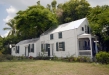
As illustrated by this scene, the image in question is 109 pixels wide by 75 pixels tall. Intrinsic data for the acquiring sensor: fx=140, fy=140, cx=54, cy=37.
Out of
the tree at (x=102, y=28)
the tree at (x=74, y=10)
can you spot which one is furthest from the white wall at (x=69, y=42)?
the tree at (x=74, y=10)

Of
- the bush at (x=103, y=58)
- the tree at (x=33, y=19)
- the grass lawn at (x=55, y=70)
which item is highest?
the tree at (x=33, y=19)

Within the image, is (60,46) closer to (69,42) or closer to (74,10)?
(69,42)

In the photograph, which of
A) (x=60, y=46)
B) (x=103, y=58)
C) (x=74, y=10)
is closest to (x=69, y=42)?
(x=60, y=46)

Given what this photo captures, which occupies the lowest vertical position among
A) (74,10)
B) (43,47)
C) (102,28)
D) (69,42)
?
(43,47)

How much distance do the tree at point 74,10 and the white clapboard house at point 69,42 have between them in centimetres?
753

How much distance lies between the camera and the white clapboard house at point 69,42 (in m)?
21.4

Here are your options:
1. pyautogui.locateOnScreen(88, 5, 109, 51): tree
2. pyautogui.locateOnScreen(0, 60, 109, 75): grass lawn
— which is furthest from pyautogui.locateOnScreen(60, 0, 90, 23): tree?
pyautogui.locateOnScreen(0, 60, 109, 75): grass lawn

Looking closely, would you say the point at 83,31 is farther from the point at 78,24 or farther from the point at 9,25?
A: the point at 9,25

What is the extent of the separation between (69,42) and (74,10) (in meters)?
13.0

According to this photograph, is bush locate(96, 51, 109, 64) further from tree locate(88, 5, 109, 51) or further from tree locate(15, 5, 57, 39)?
tree locate(15, 5, 57, 39)

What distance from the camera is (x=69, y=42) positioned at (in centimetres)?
2255

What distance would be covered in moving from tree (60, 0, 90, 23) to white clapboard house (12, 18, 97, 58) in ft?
24.7

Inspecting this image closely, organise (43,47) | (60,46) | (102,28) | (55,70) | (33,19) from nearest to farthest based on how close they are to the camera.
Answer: (55,70) < (102,28) < (60,46) < (43,47) < (33,19)

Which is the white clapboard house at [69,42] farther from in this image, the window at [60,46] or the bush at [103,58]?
the bush at [103,58]
